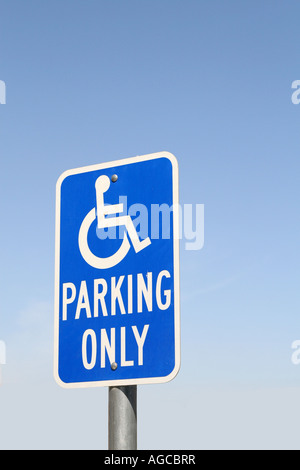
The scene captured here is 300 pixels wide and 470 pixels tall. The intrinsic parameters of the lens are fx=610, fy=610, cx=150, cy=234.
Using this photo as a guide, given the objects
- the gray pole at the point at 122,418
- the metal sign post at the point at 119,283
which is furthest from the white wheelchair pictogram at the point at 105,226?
the gray pole at the point at 122,418

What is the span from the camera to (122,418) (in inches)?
94.8

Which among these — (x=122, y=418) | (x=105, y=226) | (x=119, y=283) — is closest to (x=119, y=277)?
(x=119, y=283)

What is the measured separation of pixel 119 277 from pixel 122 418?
0.57 m

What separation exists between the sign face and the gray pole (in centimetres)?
6

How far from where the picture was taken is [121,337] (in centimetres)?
246

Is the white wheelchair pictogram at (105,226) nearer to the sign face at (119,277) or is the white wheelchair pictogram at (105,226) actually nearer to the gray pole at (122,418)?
the sign face at (119,277)

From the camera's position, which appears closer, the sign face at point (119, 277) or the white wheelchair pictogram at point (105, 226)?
the sign face at point (119, 277)

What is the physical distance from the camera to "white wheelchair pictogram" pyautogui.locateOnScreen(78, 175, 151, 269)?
2576mm

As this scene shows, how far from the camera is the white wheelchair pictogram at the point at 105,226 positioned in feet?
8.45

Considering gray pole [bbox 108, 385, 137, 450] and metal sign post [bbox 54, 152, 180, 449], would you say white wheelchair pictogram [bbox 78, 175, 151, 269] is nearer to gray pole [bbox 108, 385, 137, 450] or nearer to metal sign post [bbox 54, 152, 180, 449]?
metal sign post [bbox 54, 152, 180, 449]

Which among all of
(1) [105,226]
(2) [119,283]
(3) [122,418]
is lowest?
(3) [122,418]

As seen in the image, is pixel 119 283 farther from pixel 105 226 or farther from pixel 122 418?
pixel 122 418
